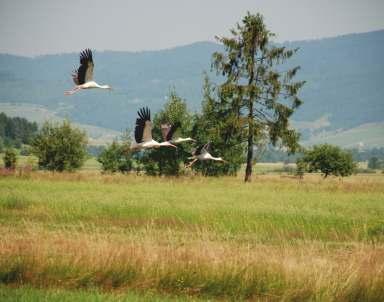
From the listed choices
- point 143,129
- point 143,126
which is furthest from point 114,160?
point 143,129

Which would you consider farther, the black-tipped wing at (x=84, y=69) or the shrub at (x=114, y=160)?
the shrub at (x=114, y=160)

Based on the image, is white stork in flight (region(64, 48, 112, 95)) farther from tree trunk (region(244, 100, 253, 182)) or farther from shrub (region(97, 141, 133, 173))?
shrub (region(97, 141, 133, 173))

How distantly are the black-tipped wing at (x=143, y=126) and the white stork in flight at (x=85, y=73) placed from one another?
8.69ft

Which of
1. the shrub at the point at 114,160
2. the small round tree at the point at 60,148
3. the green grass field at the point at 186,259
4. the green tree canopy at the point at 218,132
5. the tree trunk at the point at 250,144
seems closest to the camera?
the green grass field at the point at 186,259

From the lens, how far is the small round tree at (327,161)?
216 ft

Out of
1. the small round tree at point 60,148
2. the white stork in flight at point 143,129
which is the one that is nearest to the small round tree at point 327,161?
the small round tree at point 60,148

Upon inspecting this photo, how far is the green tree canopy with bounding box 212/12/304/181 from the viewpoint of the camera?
4909cm

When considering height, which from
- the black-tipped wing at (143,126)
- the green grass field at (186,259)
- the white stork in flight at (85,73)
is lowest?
the green grass field at (186,259)

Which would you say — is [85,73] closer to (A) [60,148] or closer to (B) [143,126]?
→ (B) [143,126]

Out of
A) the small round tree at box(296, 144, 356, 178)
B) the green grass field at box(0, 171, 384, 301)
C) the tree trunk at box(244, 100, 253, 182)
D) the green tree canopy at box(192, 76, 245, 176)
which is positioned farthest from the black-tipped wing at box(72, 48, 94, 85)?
the small round tree at box(296, 144, 356, 178)

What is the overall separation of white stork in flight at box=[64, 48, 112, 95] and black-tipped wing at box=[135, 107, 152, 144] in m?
2.65

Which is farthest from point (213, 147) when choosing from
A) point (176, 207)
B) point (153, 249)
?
point (153, 249)

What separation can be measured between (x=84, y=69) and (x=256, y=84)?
29.1 metres

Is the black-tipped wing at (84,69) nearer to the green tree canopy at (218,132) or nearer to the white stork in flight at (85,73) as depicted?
the white stork in flight at (85,73)
